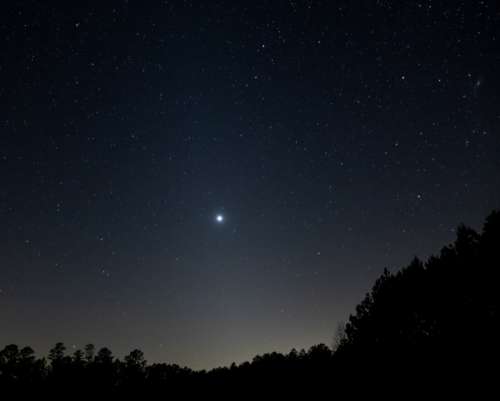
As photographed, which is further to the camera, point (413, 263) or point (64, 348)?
point (64, 348)

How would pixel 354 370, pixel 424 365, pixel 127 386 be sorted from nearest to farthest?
1. pixel 424 365
2. pixel 354 370
3. pixel 127 386

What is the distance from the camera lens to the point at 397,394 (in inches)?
969

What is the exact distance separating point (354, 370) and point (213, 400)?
1090 inches

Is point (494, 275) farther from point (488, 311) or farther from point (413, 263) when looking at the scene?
point (413, 263)

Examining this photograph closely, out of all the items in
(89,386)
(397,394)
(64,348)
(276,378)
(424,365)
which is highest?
Answer: (64,348)

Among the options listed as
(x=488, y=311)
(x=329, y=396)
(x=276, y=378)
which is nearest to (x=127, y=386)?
(x=276, y=378)

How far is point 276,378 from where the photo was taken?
1975 inches

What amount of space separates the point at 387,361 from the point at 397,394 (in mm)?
5341

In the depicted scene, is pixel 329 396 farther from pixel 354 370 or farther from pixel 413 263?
pixel 413 263

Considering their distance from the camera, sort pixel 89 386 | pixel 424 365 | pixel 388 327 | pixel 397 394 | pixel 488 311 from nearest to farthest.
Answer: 1. pixel 397 394
2. pixel 424 365
3. pixel 488 311
4. pixel 388 327
5. pixel 89 386

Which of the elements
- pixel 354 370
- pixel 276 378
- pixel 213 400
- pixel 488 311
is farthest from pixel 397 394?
pixel 213 400

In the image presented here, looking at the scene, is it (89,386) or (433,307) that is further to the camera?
(89,386)

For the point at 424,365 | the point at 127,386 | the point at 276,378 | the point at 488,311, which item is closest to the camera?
the point at 424,365

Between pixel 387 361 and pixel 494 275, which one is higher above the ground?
pixel 494 275
